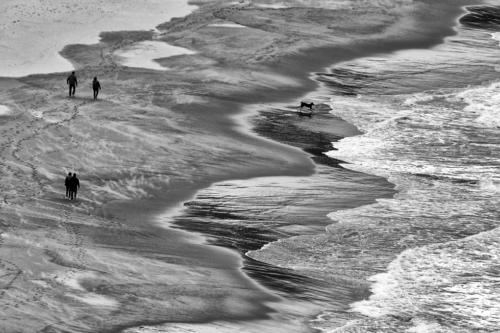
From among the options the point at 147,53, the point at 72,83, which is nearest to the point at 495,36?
the point at 147,53

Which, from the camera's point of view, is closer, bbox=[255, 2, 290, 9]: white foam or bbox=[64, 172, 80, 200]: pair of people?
bbox=[64, 172, 80, 200]: pair of people

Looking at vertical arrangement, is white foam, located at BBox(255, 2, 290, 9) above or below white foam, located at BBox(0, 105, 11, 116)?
above

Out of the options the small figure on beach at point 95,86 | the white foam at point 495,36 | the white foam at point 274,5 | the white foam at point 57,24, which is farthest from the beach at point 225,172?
the white foam at point 274,5

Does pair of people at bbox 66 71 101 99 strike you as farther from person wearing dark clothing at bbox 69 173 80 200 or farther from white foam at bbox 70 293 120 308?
white foam at bbox 70 293 120 308

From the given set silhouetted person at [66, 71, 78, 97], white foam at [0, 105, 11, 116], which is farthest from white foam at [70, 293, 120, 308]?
silhouetted person at [66, 71, 78, 97]

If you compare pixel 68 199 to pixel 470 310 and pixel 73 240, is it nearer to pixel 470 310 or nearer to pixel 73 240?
pixel 73 240

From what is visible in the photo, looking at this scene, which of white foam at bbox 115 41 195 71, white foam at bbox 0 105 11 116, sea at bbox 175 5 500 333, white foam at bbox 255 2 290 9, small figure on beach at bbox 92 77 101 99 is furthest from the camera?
white foam at bbox 255 2 290 9
